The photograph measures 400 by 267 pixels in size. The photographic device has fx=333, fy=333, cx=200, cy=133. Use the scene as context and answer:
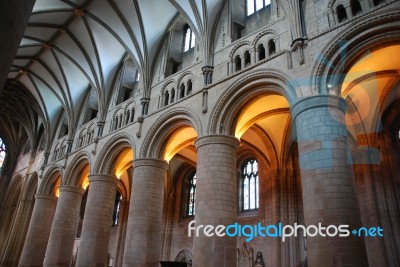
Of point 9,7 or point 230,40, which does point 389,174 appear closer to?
point 230,40

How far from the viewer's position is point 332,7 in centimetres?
1006

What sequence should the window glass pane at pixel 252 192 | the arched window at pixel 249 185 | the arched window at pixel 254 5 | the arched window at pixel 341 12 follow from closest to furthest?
the arched window at pixel 341 12 → the arched window at pixel 254 5 → the window glass pane at pixel 252 192 → the arched window at pixel 249 185

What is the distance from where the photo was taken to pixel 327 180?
7.94 metres

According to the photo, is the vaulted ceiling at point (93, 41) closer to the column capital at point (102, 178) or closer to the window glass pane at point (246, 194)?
the column capital at point (102, 178)

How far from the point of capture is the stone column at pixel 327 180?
733 cm

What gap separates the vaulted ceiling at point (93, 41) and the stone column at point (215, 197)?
3805 mm

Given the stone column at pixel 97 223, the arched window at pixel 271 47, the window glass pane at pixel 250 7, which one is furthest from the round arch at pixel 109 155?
the arched window at pixel 271 47

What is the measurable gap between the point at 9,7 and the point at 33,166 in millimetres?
23973

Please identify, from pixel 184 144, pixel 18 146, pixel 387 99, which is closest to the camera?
pixel 387 99

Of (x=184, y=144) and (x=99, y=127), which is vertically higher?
(x=99, y=127)

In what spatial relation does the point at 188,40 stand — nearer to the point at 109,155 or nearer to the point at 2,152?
the point at 109,155

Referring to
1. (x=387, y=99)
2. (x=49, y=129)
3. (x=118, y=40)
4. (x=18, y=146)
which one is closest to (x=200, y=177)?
(x=387, y=99)

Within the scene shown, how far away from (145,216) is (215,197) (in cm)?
357

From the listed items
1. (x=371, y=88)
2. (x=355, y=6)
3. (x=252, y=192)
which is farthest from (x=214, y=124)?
(x=252, y=192)
